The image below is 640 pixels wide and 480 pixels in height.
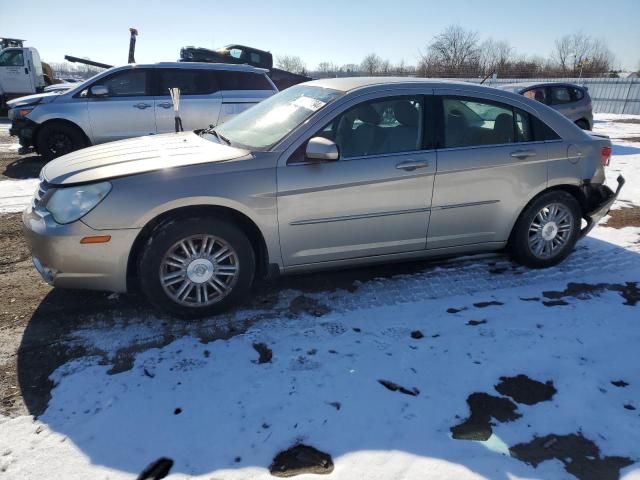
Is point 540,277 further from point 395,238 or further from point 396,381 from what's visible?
point 396,381

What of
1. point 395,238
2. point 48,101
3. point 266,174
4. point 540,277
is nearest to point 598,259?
point 540,277

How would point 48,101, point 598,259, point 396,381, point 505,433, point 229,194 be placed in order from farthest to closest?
point 48,101 → point 598,259 → point 229,194 → point 396,381 → point 505,433

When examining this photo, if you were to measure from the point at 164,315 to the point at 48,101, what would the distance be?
6.52 m

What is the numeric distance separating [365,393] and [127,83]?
24.4 feet

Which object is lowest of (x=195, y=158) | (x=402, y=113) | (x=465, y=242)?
(x=465, y=242)

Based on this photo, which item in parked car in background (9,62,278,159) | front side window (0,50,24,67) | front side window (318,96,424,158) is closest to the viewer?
front side window (318,96,424,158)

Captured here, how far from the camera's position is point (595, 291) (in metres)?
3.90

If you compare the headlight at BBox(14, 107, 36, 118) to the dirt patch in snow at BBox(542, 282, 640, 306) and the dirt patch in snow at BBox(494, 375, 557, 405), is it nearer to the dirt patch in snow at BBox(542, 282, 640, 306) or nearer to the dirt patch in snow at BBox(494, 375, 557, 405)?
the dirt patch in snow at BBox(542, 282, 640, 306)

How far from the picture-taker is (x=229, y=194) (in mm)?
3201

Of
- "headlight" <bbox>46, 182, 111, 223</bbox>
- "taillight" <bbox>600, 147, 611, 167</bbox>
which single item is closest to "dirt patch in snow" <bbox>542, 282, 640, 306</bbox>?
"taillight" <bbox>600, 147, 611, 167</bbox>

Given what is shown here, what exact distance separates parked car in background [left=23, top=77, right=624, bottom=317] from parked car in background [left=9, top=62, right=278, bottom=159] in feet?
14.4

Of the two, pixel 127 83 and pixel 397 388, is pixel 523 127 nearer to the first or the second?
pixel 397 388

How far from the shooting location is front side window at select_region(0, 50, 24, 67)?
17.0 m

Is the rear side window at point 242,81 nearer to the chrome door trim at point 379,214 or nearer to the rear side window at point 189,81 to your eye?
the rear side window at point 189,81
